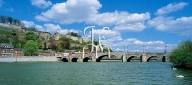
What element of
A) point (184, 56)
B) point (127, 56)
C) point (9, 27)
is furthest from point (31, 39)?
point (184, 56)

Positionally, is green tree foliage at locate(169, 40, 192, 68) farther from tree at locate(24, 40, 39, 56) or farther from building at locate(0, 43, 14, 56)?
building at locate(0, 43, 14, 56)

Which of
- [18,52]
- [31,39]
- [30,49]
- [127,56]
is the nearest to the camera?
[30,49]

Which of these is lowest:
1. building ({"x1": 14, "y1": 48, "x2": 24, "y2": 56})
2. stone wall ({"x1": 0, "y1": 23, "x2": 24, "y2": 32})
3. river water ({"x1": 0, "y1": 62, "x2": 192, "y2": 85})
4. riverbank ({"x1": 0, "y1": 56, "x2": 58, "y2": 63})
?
river water ({"x1": 0, "y1": 62, "x2": 192, "y2": 85})

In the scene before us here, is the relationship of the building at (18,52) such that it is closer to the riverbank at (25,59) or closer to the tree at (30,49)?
the tree at (30,49)

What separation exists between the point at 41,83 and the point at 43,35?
132 m

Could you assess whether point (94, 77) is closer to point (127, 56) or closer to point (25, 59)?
point (25, 59)

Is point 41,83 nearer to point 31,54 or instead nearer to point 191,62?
point 191,62

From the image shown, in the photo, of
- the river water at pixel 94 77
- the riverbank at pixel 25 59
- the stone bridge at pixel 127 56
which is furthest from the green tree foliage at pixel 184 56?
the riverbank at pixel 25 59

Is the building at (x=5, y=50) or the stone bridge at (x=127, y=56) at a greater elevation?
the building at (x=5, y=50)

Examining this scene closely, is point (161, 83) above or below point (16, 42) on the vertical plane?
below

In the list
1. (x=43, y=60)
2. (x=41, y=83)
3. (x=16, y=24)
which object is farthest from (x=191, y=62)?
(x=16, y=24)

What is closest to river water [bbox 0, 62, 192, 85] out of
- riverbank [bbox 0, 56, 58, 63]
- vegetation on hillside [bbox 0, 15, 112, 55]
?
riverbank [bbox 0, 56, 58, 63]

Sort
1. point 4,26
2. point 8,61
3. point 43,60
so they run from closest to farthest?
point 8,61 < point 43,60 < point 4,26

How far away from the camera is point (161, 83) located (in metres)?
23.3
